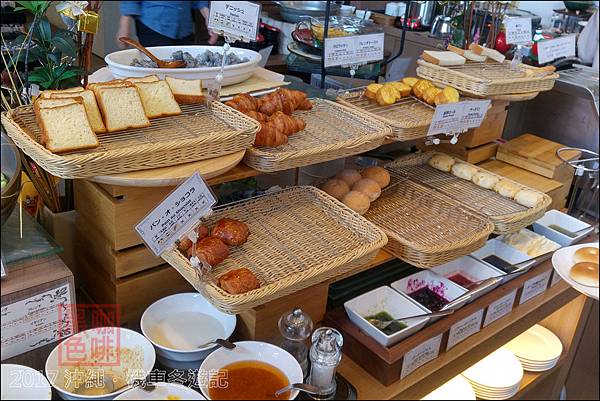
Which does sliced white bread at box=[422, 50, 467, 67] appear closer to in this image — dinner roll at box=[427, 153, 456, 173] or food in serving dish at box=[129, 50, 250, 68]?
dinner roll at box=[427, 153, 456, 173]

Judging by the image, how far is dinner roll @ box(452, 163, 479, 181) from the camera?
6.92 ft

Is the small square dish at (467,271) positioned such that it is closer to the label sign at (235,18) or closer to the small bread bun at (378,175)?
the small bread bun at (378,175)

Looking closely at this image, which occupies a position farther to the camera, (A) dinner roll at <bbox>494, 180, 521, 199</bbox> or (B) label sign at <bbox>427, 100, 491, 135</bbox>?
(A) dinner roll at <bbox>494, 180, 521, 199</bbox>

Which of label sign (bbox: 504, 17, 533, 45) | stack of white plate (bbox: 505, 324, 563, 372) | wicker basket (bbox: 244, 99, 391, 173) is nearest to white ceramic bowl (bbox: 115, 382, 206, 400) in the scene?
wicker basket (bbox: 244, 99, 391, 173)

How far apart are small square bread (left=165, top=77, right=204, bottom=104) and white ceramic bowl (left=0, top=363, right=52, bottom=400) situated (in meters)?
0.78

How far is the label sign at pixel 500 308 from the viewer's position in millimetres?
1815

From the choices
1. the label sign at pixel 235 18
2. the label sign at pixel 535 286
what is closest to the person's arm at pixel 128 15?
the label sign at pixel 235 18

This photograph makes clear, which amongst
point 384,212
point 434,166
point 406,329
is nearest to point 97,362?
point 406,329

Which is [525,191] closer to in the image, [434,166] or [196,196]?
[434,166]

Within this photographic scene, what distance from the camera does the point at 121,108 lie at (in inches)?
55.8

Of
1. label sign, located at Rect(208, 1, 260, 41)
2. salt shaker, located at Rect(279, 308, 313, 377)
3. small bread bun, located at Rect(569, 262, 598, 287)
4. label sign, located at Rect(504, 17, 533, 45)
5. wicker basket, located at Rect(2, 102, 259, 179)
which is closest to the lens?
small bread bun, located at Rect(569, 262, 598, 287)

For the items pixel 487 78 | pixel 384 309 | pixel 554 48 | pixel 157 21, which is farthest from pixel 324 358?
pixel 157 21

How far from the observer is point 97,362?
51.3 inches

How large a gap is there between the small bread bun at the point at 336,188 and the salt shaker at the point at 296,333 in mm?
468
